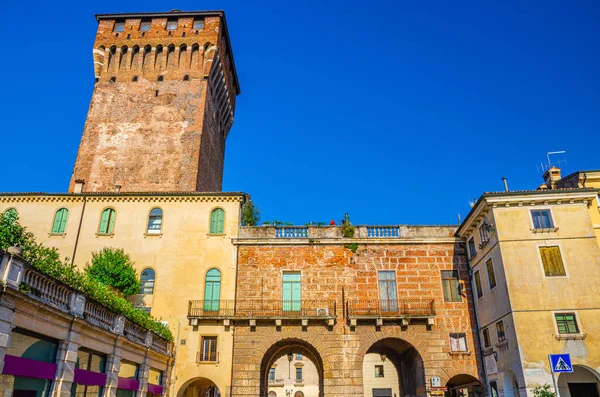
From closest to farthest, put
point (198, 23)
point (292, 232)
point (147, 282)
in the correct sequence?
point (147, 282) → point (292, 232) → point (198, 23)

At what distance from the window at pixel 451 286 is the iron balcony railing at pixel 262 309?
22.9 feet

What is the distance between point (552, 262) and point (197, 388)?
2351 cm

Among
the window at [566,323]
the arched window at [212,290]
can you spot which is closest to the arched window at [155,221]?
the arched window at [212,290]

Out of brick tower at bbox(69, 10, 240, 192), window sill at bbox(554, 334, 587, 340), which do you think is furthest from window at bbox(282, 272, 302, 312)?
window sill at bbox(554, 334, 587, 340)

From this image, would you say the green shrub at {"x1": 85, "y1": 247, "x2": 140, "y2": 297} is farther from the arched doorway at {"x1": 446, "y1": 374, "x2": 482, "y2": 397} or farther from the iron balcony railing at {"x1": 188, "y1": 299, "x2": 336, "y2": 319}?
the arched doorway at {"x1": 446, "y1": 374, "x2": 482, "y2": 397}

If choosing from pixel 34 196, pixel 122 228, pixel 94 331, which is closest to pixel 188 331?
pixel 122 228

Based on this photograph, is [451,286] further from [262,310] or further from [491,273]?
[262,310]

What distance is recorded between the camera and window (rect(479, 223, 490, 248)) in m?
26.1

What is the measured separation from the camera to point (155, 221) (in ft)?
101

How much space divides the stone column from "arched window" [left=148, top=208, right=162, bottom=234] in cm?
1437

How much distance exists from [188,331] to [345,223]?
11.9 m

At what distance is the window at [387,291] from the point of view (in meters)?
→ 28.7

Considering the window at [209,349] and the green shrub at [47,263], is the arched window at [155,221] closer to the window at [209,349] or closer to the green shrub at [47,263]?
the window at [209,349]

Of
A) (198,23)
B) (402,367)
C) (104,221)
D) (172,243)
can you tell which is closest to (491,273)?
(402,367)
